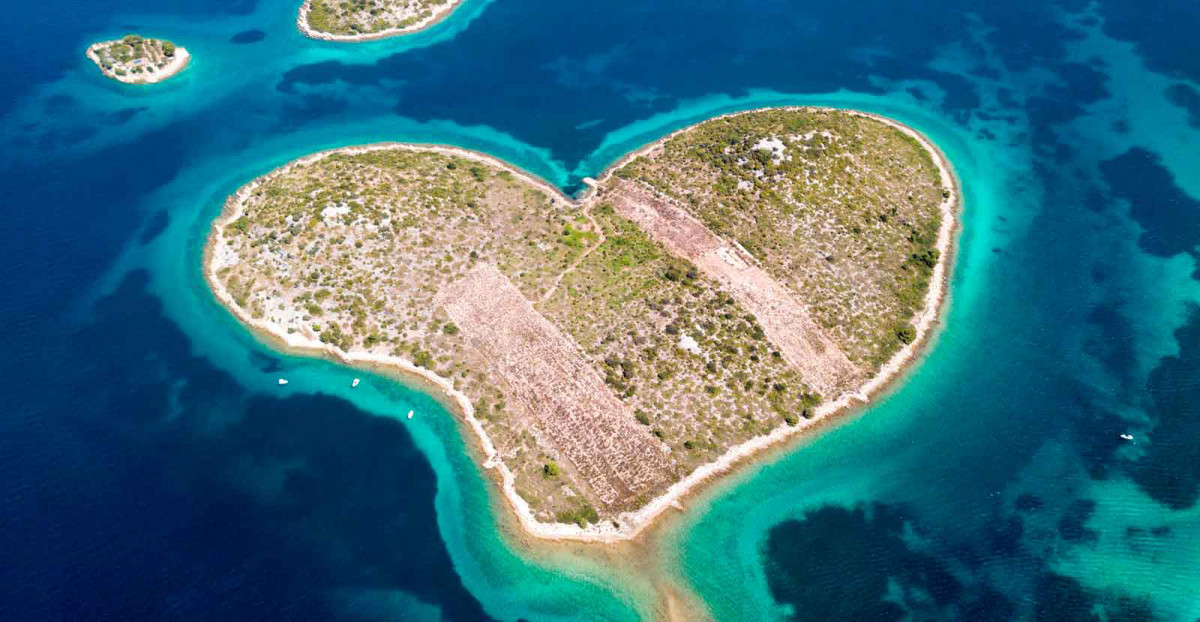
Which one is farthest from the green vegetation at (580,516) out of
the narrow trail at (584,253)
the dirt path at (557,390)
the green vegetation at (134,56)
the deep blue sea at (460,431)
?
the green vegetation at (134,56)

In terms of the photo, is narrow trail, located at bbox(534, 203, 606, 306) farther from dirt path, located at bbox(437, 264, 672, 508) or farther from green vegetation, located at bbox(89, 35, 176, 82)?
green vegetation, located at bbox(89, 35, 176, 82)

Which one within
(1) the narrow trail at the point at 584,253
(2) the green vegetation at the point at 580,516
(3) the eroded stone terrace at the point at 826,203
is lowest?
(2) the green vegetation at the point at 580,516

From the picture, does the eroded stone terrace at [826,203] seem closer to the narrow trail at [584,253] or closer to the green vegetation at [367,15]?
the narrow trail at [584,253]

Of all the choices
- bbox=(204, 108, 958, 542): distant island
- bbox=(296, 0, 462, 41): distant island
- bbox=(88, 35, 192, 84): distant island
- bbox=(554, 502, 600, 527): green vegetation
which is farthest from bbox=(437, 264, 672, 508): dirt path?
bbox=(88, 35, 192, 84): distant island

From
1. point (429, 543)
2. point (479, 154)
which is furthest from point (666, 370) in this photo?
point (479, 154)

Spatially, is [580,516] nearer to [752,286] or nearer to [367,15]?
[752,286]

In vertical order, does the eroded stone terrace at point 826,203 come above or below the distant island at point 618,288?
above
